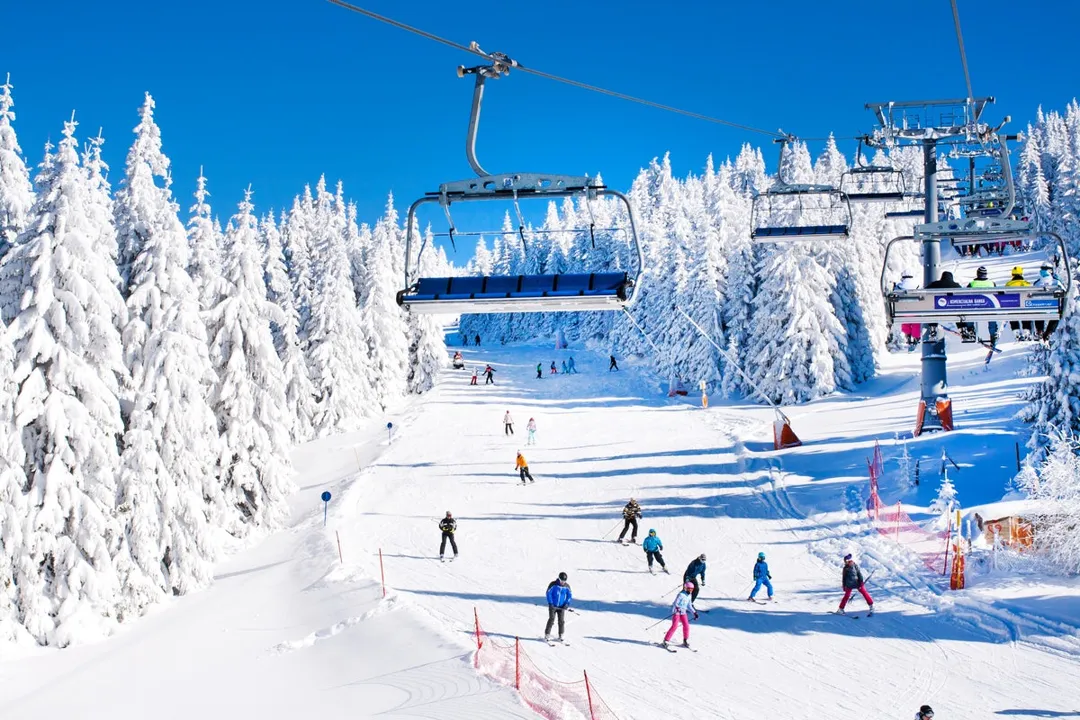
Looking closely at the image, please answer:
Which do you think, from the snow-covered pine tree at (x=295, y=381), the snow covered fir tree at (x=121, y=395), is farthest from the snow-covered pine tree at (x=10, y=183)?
the snow-covered pine tree at (x=295, y=381)

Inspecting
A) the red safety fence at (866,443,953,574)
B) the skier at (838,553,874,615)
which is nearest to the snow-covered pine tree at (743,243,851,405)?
the red safety fence at (866,443,953,574)

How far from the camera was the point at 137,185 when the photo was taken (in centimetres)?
2698

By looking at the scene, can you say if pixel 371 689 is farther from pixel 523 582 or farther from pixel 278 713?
pixel 523 582

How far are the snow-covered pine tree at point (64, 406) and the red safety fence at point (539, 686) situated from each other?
11.3 m

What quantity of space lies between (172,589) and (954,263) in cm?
9193

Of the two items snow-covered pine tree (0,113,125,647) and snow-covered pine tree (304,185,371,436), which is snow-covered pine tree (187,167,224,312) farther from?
snow-covered pine tree (304,185,371,436)

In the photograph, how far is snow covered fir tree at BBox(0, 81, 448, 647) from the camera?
20.3 meters

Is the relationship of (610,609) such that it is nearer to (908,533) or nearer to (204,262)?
(908,533)

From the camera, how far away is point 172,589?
24.2 metres

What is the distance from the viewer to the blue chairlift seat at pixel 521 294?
1127 cm

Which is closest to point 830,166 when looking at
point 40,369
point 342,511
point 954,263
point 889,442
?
point 954,263

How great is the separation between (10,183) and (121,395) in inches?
349

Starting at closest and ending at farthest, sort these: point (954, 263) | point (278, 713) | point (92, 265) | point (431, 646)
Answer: point (278, 713)
point (431, 646)
point (92, 265)
point (954, 263)

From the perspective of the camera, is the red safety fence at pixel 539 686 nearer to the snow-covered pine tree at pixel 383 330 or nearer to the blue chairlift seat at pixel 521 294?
the blue chairlift seat at pixel 521 294
